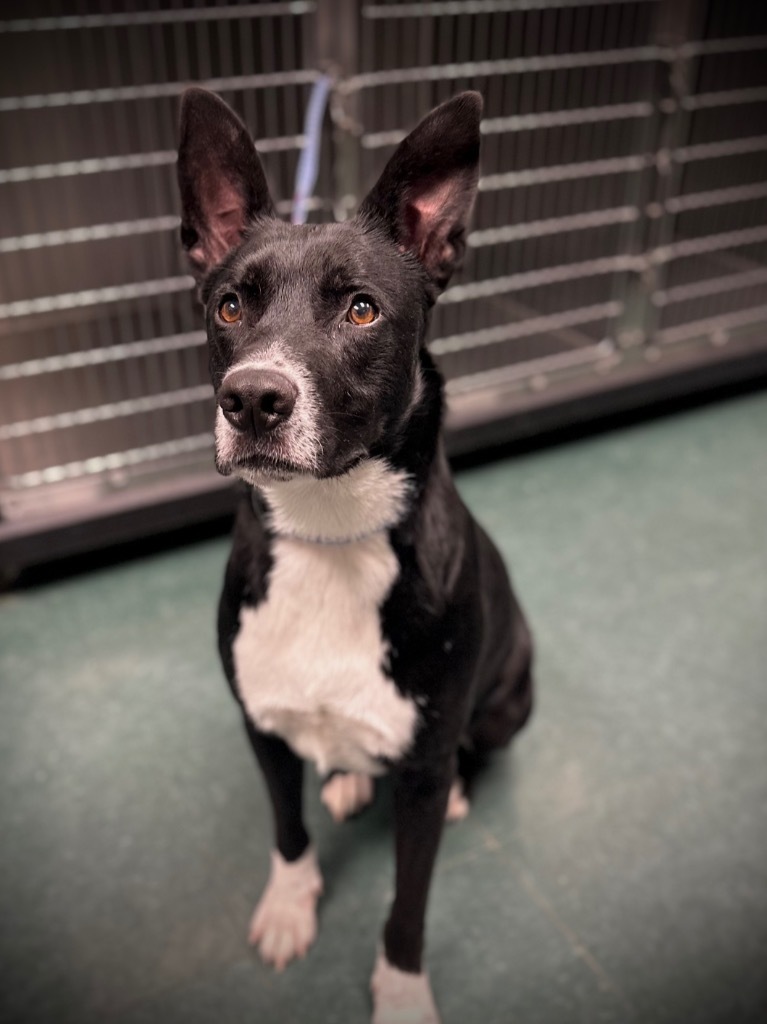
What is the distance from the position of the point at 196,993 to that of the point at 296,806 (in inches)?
12.6

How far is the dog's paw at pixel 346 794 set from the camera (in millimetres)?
1683

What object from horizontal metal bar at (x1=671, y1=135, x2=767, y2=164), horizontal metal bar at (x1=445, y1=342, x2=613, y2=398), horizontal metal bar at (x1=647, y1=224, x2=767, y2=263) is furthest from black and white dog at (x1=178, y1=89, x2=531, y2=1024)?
horizontal metal bar at (x1=671, y1=135, x2=767, y2=164)

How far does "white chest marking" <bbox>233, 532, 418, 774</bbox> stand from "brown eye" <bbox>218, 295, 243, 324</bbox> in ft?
0.96

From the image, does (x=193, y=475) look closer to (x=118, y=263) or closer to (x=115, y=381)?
(x=115, y=381)

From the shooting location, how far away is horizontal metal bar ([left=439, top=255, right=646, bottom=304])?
8.38 ft

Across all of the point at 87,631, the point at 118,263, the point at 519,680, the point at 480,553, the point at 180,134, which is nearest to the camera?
the point at 180,134

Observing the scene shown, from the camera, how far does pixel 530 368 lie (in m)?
2.84

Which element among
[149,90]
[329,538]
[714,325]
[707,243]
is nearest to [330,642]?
[329,538]

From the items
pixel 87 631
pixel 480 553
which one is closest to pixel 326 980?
pixel 480 553

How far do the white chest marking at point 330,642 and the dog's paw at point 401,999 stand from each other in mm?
396

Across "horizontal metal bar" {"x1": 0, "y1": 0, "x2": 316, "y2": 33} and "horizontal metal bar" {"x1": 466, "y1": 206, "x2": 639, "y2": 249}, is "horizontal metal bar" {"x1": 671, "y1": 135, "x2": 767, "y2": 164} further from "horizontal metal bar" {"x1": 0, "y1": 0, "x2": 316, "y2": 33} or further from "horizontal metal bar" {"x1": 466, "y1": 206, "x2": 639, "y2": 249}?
"horizontal metal bar" {"x1": 0, "y1": 0, "x2": 316, "y2": 33}

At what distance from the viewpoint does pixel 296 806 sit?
4.68ft

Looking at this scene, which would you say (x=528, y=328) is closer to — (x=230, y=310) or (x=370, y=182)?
(x=370, y=182)

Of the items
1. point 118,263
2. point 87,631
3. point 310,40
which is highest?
point 310,40
